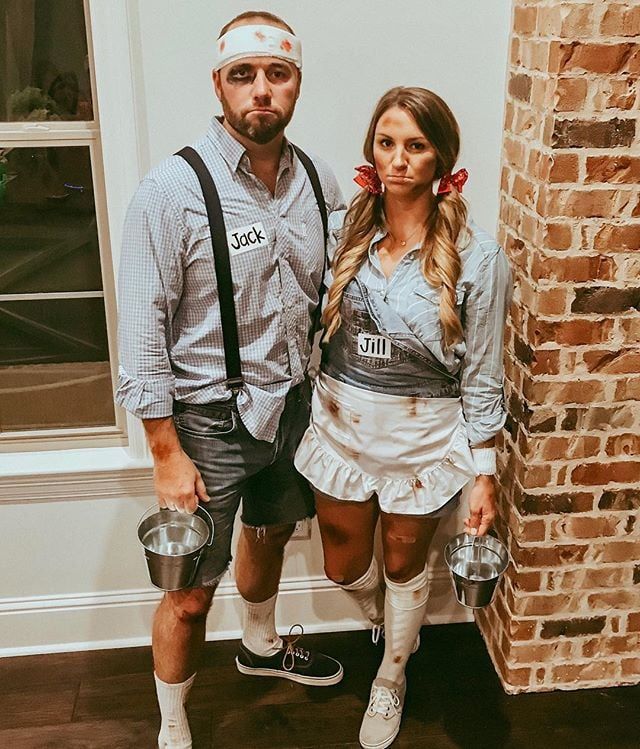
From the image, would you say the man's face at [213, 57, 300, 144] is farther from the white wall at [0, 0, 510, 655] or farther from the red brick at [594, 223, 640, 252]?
the red brick at [594, 223, 640, 252]

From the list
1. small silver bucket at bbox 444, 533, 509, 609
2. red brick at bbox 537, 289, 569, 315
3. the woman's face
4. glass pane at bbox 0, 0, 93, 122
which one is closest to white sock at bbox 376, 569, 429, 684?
small silver bucket at bbox 444, 533, 509, 609

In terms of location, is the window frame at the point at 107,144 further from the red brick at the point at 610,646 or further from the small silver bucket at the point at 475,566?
the red brick at the point at 610,646

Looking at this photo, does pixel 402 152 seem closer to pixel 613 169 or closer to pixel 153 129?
pixel 613 169

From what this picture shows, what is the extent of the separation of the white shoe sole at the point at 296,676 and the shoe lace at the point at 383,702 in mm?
172

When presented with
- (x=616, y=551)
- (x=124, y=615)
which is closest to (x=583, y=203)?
(x=616, y=551)

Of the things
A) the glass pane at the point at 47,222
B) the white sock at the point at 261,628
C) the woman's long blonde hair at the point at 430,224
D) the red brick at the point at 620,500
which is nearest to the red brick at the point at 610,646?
the red brick at the point at 620,500

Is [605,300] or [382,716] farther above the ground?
[605,300]

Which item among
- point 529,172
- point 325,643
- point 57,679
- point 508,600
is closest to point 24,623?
point 57,679

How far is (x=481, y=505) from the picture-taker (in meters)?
1.94

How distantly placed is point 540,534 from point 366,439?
0.58m

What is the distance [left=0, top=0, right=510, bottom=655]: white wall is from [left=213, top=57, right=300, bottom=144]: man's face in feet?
1.19

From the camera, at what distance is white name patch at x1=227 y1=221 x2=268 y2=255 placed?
5.73 ft

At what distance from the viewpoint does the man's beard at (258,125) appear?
1699mm

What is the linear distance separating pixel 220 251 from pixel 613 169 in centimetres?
88
